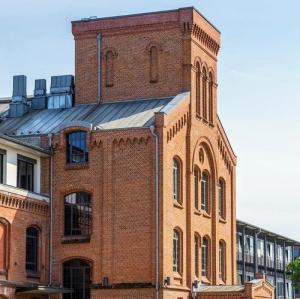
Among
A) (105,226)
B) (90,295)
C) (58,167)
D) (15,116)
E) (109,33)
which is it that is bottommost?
(90,295)

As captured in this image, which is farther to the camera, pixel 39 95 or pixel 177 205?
pixel 39 95

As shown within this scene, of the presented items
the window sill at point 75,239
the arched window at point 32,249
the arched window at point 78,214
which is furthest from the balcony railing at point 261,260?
the arched window at point 32,249

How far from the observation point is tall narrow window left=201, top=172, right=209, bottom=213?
55.9 metres

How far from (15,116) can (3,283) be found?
44.9ft

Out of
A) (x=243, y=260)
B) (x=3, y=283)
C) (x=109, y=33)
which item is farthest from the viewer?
(x=243, y=260)

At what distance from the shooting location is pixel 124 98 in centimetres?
5528

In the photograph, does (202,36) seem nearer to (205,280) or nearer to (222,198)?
(222,198)

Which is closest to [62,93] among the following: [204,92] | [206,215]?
[204,92]

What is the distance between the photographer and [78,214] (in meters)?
50.9

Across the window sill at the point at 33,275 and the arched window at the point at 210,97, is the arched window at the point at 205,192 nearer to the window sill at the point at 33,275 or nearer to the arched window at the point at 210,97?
the arched window at the point at 210,97

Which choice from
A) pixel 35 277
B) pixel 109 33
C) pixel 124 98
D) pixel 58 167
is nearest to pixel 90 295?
pixel 35 277

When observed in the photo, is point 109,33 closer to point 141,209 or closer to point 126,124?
point 126,124

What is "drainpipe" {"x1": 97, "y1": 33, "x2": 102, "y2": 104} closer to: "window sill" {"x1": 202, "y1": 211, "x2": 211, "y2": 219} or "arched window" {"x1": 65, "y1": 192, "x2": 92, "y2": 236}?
"arched window" {"x1": 65, "y1": 192, "x2": 92, "y2": 236}

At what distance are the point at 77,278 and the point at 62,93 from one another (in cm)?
1212
